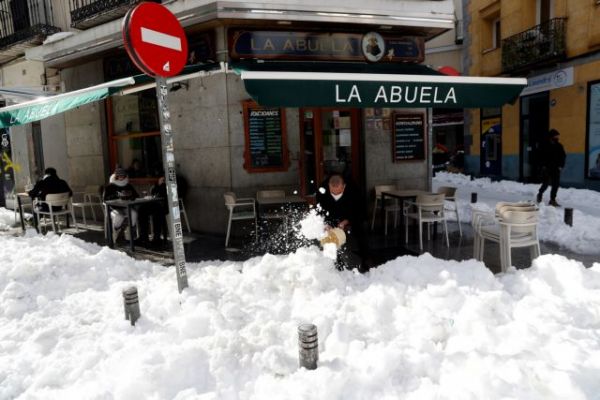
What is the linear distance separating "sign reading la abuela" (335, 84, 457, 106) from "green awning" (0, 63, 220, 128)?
302 centimetres


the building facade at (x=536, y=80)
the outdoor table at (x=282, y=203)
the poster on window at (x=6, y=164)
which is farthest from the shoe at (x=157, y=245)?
the building facade at (x=536, y=80)

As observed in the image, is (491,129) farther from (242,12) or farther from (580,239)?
(242,12)

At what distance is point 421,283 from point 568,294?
1.36 meters

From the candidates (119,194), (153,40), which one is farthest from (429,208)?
(119,194)

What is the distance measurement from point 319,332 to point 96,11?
10667 millimetres

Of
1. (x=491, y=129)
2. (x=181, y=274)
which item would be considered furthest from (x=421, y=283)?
(x=491, y=129)

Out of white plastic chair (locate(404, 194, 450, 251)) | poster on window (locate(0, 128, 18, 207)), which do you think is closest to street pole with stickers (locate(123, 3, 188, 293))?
white plastic chair (locate(404, 194, 450, 251))

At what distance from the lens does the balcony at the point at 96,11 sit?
10.4 m

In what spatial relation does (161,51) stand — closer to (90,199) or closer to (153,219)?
(153,219)

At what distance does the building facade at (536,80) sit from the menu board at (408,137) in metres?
8.18

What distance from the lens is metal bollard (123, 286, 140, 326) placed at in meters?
4.21

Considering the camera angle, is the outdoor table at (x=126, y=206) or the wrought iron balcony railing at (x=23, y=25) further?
the wrought iron balcony railing at (x=23, y=25)

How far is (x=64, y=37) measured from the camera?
10.6m

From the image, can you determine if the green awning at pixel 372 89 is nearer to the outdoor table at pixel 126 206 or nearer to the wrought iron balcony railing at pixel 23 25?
the outdoor table at pixel 126 206
